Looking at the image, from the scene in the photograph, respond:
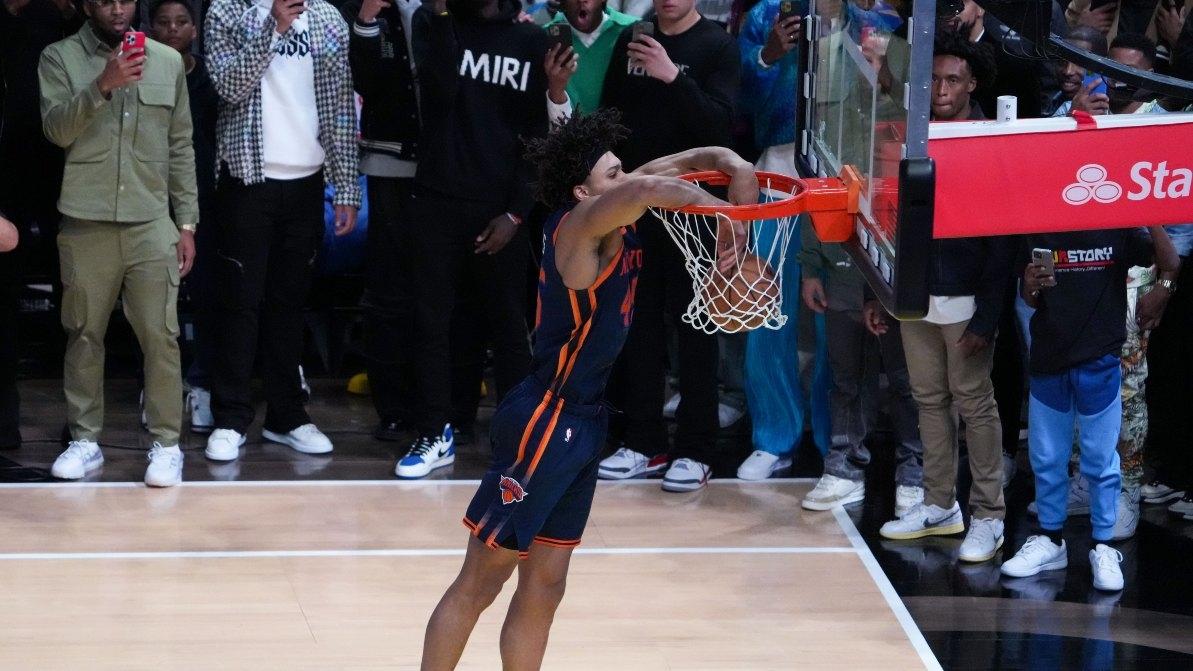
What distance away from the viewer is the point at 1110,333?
5.91 meters

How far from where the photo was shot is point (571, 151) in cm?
447

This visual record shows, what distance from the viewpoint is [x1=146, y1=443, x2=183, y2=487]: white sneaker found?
686 centimetres

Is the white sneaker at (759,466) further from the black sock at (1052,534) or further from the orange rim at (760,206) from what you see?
the orange rim at (760,206)

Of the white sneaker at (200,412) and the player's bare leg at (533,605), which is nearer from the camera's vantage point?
the player's bare leg at (533,605)

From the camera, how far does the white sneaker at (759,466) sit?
717 cm

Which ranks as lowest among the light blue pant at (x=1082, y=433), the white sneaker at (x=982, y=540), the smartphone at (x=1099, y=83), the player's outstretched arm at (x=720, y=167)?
the white sneaker at (x=982, y=540)

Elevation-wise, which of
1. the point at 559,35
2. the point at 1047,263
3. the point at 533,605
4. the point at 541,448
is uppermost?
the point at 559,35

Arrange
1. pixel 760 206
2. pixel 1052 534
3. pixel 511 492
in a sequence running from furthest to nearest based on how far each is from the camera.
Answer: pixel 1052 534
pixel 511 492
pixel 760 206

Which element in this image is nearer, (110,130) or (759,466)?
(110,130)

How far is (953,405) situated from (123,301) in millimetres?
3567

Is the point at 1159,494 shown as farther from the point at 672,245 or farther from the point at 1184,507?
the point at 672,245

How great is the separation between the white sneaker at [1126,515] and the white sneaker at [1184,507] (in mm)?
293

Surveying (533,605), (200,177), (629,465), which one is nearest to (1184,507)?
(629,465)

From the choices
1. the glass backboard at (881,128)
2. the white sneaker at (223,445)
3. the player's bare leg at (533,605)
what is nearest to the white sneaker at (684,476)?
the white sneaker at (223,445)
